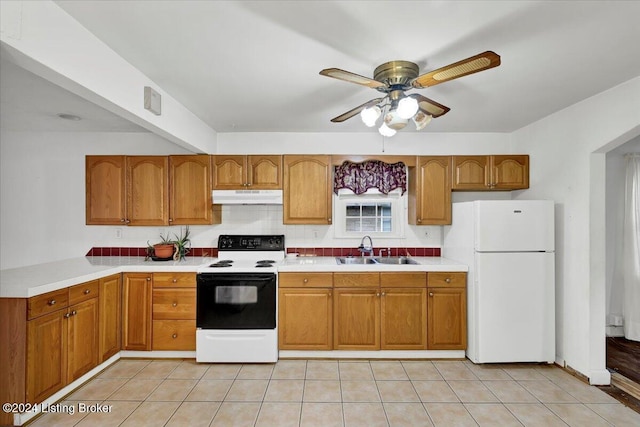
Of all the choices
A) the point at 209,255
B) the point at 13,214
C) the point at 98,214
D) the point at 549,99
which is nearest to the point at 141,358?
the point at 209,255

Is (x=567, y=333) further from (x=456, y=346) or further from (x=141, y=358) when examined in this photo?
(x=141, y=358)

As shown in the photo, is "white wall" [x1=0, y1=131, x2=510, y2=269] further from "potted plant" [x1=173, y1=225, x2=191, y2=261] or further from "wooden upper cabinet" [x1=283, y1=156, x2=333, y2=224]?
"wooden upper cabinet" [x1=283, y1=156, x2=333, y2=224]

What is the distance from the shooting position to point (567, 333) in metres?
2.97

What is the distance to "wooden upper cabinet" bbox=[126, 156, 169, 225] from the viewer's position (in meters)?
3.53

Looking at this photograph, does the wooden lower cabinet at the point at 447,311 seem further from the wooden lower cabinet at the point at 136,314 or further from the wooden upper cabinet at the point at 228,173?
the wooden lower cabinet at the point at 136,314

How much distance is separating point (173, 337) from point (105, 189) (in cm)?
176

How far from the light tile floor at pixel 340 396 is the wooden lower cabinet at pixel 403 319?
180 mm

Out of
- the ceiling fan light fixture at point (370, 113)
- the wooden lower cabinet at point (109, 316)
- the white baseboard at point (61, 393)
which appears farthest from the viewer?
the wooden lower cabinet at point (109, 316)

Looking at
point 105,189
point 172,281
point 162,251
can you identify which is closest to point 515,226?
point 172,281

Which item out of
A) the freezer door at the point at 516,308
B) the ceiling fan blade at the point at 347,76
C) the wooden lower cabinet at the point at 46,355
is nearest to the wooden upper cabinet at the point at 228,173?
the wooden lower cabinet at the point at 46,355

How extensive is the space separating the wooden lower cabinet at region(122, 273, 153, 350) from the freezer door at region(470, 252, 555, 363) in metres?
3.15

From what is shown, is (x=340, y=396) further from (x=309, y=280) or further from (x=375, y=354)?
(x=309, y=280)

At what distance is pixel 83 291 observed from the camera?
2643 mm

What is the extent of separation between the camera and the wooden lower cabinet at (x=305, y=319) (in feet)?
10.4
